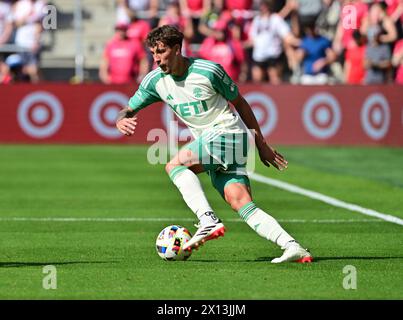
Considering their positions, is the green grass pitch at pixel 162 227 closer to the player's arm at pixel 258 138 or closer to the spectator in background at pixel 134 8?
the player's arm at pixel 258 138

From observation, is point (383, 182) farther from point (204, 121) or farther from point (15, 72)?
point (15, 72)

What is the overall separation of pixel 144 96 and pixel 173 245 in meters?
1.34

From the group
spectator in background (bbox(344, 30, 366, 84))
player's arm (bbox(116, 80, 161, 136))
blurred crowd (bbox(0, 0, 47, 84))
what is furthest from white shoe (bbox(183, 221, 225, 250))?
blurred crowd (bbox(0, 0, 47, 84))

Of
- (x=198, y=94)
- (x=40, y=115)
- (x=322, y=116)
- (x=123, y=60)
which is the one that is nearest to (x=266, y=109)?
(x=322, y=116)

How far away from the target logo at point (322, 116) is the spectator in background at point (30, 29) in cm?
663

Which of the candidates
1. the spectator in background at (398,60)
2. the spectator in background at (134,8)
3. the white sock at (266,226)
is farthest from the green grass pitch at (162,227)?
the spectator in background at (134,8)

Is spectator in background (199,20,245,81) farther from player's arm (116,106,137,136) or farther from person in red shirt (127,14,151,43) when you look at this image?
player's arm (116,106,137,136)

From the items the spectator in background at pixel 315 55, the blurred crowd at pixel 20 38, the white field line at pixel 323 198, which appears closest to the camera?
the white field line at pixel 323 198

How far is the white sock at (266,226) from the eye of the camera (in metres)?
9.48

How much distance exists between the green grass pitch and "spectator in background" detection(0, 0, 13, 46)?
595 centimetres

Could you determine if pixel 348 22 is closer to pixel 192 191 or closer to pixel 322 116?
pixel 322 116

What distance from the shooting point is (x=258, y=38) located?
26078 millimetres
